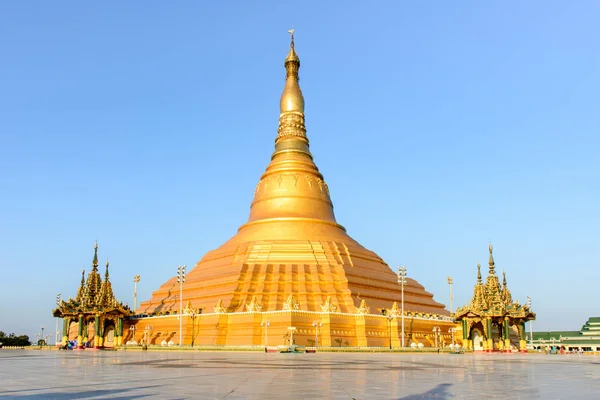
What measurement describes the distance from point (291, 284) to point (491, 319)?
16.8 metres

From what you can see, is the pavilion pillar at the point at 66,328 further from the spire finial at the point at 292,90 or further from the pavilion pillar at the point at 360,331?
the spire finial at the point at 292,90

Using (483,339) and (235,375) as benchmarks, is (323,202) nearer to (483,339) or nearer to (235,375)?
(483,339)

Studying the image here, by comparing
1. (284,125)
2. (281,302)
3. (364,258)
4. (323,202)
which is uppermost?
(284,125)

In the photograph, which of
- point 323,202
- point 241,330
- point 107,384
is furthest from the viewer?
point 323,202

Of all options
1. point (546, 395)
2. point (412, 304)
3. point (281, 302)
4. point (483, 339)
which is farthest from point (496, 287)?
point (546, 395)

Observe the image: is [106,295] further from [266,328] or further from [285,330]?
[285,330]

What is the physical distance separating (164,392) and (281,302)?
122 ft

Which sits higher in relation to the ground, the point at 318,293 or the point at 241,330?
the point at 318,293

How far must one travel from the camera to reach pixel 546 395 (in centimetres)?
1077

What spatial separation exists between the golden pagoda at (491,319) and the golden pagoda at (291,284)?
4600 millimetres

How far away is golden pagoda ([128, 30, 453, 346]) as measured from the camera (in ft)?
150

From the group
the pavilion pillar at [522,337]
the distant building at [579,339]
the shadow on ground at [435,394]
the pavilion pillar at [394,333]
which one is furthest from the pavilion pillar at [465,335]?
the shadow on ground at [435,394]

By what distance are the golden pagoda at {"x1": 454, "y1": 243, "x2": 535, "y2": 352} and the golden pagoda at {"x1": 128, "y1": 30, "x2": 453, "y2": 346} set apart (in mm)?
4600

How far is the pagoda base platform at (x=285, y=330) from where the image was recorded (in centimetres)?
4400
